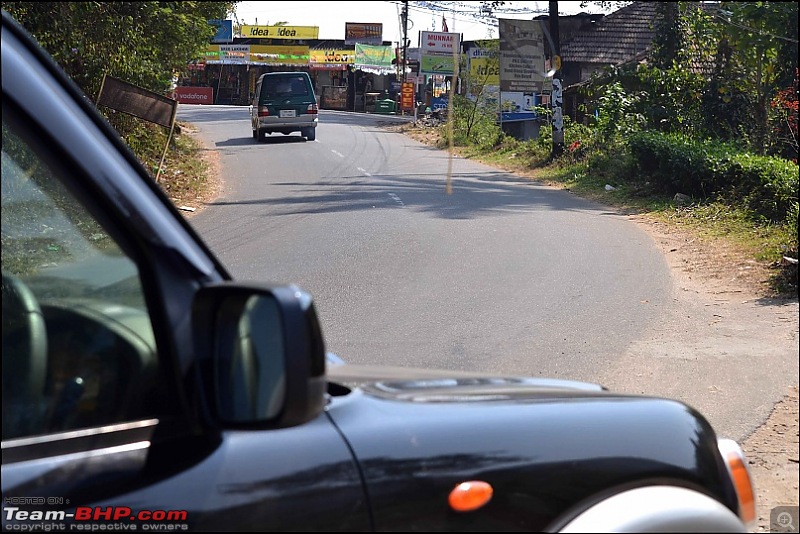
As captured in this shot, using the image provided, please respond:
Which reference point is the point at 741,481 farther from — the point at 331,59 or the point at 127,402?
the point at 331,59

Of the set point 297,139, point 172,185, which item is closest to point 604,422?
point 172,185

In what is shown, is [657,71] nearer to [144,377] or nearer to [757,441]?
[757,441]

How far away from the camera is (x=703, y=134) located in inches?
794

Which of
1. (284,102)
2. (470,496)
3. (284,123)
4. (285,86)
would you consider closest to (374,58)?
(284,123)

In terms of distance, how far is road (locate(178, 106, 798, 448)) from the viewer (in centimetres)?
675

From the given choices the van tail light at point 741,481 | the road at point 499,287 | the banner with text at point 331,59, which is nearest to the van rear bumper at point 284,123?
the road at point 499,287

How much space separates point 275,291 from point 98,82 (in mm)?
14135

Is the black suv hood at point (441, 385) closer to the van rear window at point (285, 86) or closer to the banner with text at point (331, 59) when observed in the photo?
the van rear window at point (285, 86)

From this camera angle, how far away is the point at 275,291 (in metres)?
1.52

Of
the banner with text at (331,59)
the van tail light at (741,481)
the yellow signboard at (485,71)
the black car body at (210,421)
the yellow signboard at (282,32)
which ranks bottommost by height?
the van tail light at (741,481)

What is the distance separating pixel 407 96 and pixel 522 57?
95.2ft

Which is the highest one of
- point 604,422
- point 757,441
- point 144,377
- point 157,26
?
point 157,26

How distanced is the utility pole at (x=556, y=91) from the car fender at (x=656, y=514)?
21088 mm

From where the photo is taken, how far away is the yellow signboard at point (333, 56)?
203ft
